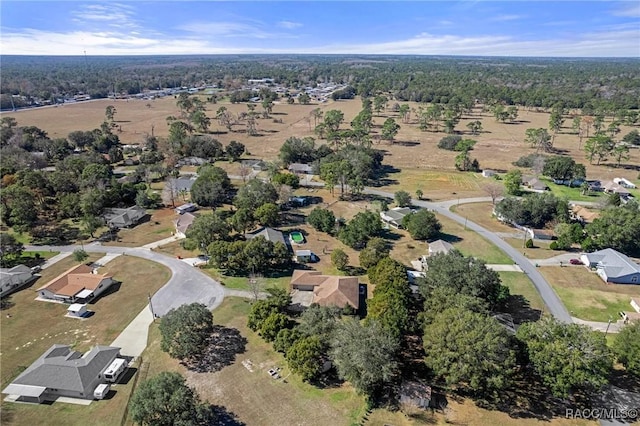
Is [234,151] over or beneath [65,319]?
over

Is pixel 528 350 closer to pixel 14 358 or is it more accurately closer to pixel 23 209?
pixel 14 358

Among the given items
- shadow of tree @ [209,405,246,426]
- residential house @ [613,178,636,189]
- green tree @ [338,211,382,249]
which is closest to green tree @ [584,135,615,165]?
residential house @ [613,178,636,189]

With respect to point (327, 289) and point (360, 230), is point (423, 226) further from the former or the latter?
point (327, 289)

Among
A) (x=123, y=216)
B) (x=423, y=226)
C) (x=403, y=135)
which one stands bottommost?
(x=123, y=216)

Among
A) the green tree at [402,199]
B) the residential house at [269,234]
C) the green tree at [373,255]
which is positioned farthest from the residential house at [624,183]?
the residential house at [269,234]

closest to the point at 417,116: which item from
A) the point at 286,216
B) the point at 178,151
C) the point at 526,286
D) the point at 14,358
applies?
the point at 178,151

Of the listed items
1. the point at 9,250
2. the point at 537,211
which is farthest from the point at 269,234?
the point at 537,211

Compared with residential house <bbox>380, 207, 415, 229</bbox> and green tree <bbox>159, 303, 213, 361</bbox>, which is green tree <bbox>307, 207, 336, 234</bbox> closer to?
residential house <bbox>380, 207, 415, 229</bbox>
